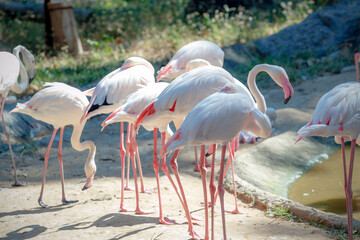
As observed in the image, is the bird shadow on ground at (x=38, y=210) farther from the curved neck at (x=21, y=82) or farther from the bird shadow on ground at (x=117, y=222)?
the curved neck at (x=21, y=82)

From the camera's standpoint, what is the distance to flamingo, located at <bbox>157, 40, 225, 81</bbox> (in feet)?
15.6

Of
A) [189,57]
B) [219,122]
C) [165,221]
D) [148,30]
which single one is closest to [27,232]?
[165,221]

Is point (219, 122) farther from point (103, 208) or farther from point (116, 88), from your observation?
point (103, 208)

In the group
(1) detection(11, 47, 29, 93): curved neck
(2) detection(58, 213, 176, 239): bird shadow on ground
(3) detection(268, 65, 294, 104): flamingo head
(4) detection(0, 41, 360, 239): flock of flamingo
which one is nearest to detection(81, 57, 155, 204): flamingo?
(4) detection(0, 41, 360, 239): flock of flamingo

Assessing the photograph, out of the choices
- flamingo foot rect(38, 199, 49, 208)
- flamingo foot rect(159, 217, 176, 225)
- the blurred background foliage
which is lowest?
flamingo foot rect(159, 217, 176, 225)

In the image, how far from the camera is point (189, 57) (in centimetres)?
481

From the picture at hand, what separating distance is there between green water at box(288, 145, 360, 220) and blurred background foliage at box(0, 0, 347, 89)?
2.95 meters

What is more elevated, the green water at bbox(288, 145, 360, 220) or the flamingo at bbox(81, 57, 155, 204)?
the flamingo at bbox(81, 57, 155, 204)

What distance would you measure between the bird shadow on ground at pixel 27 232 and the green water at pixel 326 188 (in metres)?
2.07

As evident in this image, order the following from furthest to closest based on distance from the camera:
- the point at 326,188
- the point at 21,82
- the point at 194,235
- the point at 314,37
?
the point at 314,37 < the point at 21,82 < the point at 326,188 < the point at 194,235

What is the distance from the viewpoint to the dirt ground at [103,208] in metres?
3.12

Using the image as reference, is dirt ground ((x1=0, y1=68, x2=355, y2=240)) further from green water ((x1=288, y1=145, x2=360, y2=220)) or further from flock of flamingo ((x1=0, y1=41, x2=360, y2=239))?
green water ((x1=288, y1=145, x2=360, y2=220))

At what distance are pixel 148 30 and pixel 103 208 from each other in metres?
6.71

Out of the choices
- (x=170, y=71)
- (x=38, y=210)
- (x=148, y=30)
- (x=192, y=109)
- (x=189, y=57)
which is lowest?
(x=38, y=210)
